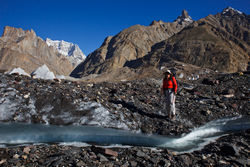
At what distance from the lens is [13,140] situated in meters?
5.19

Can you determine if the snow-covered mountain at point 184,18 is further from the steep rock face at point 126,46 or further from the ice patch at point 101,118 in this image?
the ice patch at point 101,118

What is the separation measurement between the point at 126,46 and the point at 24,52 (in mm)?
97884

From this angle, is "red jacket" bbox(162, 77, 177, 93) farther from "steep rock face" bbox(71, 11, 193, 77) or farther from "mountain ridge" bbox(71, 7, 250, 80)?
"steep rock face" bbox(71, 11, 193, 77)

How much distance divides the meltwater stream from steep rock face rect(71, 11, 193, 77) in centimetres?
8302

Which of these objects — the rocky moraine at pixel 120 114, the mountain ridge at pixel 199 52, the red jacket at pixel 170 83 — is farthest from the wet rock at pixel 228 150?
the mountain ridge at pixel 199 52

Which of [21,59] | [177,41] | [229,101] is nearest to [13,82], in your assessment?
[229,101]

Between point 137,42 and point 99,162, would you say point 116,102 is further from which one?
point 137,42

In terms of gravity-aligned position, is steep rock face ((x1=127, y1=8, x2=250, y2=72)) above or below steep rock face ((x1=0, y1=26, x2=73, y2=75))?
below

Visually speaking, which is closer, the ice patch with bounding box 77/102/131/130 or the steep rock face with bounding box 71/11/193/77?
the ice patch with bounding box 77/102/131/130

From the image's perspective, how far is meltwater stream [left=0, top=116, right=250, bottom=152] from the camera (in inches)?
208

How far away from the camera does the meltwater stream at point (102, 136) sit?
529cm

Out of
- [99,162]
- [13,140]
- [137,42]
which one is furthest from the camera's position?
[137,42]

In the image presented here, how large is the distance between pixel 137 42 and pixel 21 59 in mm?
85403

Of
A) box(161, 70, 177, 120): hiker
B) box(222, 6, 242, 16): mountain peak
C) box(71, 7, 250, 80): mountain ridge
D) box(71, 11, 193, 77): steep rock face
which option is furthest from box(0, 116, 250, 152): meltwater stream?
box(222, 6, 242, 16): mountain peak
